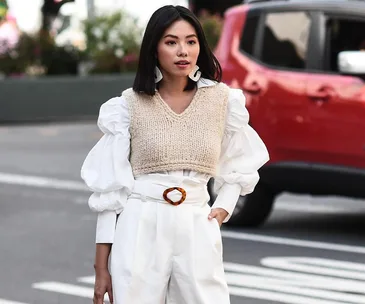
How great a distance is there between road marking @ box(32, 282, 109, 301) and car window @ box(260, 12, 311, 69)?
2.87m

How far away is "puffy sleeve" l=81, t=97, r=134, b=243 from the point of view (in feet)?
13.9

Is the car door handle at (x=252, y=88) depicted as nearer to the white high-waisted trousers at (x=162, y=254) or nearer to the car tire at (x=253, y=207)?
the car tire at (x=253, y=207)

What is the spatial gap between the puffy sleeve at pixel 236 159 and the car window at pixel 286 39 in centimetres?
516

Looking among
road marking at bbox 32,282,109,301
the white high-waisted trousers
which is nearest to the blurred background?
road marking at bbox 32,282,109,301

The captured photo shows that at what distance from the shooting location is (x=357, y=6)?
938 centimetres

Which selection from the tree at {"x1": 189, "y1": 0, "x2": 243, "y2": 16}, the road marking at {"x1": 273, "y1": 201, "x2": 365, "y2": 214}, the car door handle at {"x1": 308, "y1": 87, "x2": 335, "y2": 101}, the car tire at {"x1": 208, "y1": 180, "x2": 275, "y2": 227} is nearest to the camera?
the car door handle at {"x1": 308, "y1": 87, "x2": 335, "y2": 101}

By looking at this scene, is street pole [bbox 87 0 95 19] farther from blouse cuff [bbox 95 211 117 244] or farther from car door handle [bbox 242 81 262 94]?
blouse cuff [bbox 95 211 117 244]

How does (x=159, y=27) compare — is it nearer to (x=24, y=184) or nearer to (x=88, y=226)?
(x=88, y=226)

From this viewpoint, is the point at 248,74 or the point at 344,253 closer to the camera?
the point at 344,253

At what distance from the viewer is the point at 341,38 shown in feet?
31.1

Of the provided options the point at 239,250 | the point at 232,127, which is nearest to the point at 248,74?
the point at 239,250

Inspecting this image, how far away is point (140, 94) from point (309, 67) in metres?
5.28

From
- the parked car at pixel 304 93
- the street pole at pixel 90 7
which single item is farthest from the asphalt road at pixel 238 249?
the street pole at pixel 90 7

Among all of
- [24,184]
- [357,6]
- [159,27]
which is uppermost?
[159,27]
